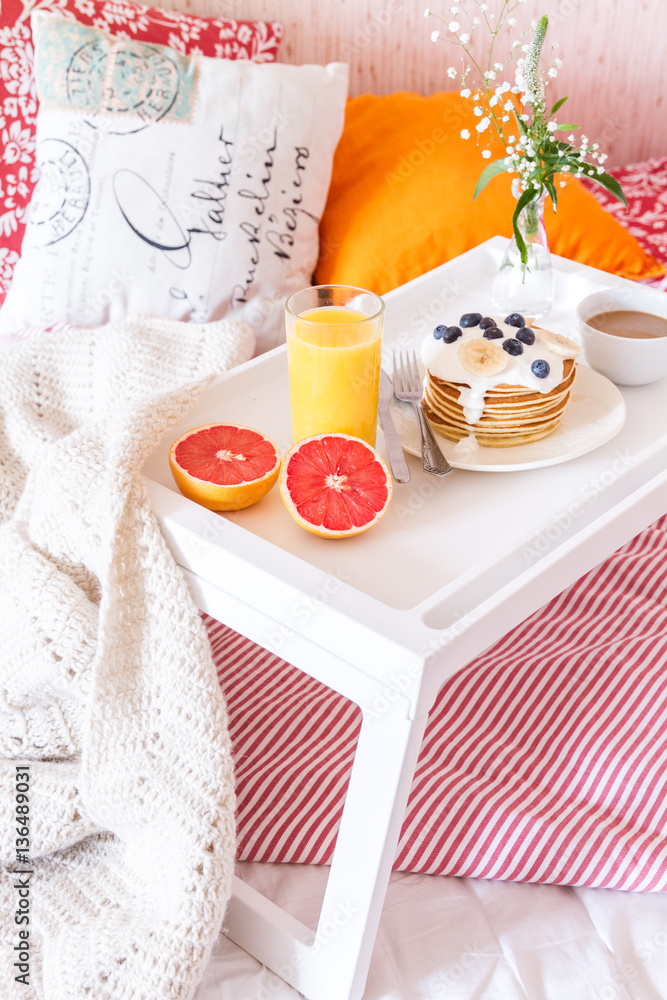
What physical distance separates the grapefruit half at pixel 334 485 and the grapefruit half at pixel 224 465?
0.03 metres

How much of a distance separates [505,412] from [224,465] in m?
0.28

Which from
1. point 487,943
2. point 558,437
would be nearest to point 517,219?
point 558,437

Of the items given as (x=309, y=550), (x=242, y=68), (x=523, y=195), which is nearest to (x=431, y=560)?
(x=309, y=550)

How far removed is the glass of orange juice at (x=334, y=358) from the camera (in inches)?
33.9

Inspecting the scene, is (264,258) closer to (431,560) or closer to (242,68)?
(242,68)

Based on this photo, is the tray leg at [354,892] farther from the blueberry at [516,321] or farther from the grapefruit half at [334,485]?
the blueberry at [516,321]

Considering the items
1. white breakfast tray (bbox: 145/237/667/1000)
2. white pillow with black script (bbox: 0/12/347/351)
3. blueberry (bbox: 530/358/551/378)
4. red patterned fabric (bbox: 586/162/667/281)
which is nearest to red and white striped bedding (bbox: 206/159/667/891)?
white breakfast tray (bbox: 145/237/667/1000)

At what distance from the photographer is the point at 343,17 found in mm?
1849

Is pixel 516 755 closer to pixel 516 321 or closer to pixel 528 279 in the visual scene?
pixel 516 321

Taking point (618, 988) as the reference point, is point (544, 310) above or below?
above

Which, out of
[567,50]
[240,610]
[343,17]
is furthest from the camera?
[567,50]

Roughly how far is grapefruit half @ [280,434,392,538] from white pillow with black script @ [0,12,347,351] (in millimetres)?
656

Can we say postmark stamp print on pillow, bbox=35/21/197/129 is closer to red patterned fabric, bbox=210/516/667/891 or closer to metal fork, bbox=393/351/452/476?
metal fork, bbox=393/351/452/476

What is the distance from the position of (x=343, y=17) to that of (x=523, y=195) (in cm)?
100
